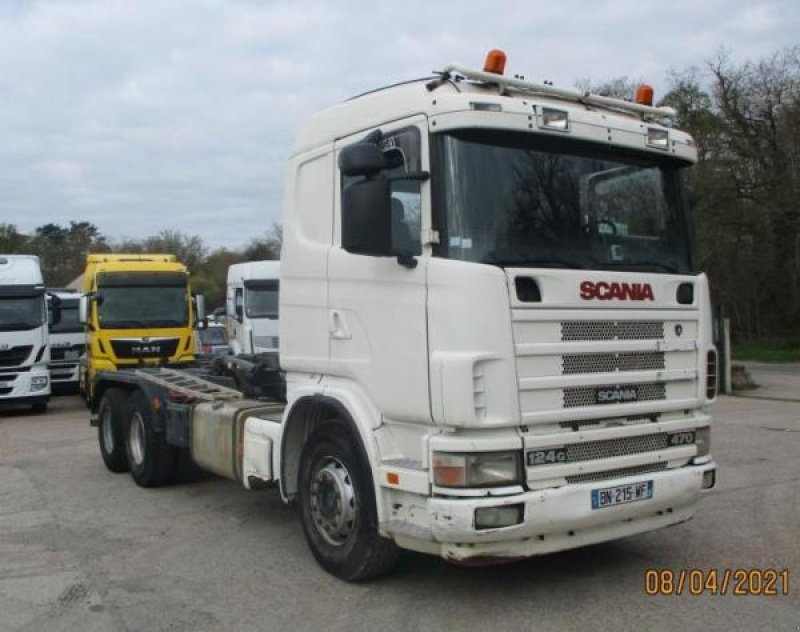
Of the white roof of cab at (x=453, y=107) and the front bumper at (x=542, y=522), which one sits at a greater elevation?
the white roof of cab at (x=453, y=107)

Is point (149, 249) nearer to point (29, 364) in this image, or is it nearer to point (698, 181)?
point (698, 181)

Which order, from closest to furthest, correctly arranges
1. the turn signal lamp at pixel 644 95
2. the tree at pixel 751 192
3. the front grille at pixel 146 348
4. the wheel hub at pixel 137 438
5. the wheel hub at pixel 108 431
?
the turn signal lamp at pixel 644 95 < the wheel hub at pixel 137 438 < the wheel hub at pixel 108 431 < the front grille at pixel 146 348 < the tree at pixel 751 192

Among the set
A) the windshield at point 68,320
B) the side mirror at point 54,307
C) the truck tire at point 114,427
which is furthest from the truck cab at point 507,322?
the windshield at point 68,320

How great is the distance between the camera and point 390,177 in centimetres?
480

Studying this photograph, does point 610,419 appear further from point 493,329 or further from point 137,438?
point 137,438

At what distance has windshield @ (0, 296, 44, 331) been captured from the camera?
53.6 feet

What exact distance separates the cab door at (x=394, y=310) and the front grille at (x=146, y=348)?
1231 cm

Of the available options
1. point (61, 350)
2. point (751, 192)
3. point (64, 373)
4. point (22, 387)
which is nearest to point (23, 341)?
point (22, 387)

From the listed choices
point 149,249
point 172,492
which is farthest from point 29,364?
point 149,249

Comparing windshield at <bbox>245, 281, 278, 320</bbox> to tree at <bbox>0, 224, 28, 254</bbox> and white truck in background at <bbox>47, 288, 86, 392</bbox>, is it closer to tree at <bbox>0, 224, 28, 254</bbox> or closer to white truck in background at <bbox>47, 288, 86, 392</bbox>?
white truck in background at <bbox>47, 288, 86, 392</bbox>

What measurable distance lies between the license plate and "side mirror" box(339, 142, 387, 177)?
2206 mm

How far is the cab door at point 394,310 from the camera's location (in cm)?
476

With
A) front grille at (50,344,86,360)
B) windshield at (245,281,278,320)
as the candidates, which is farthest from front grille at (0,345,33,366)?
windshield at (245,281,278,320)
